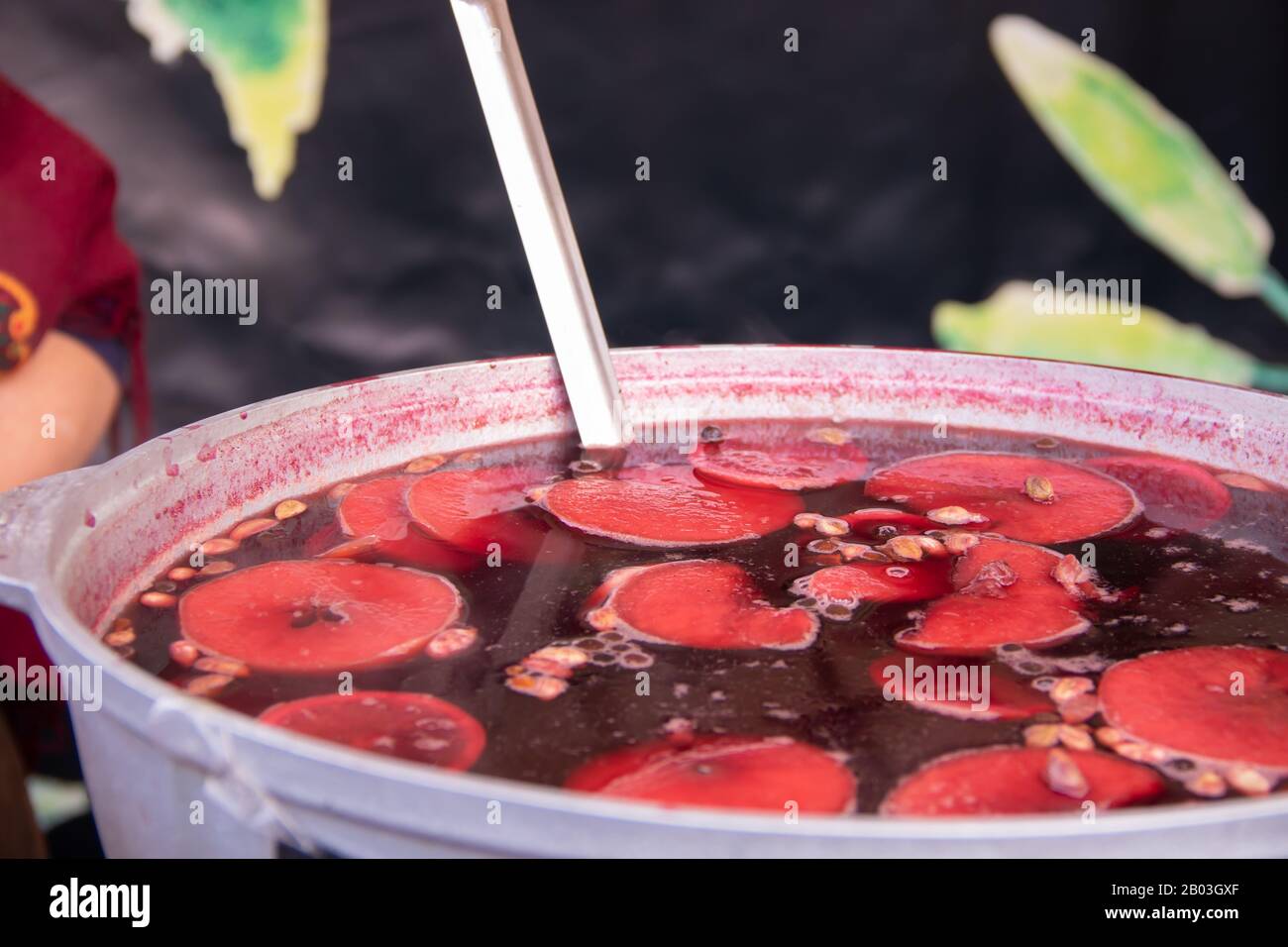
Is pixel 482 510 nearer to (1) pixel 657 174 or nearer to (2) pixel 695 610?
(2) pixel 695 610

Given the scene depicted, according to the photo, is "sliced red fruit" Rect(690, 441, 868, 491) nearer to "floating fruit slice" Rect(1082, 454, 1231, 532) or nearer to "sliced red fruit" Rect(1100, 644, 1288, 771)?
"floating fruit slice" Rect(1082, 454, 1231, 532)

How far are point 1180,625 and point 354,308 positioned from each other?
279 cm

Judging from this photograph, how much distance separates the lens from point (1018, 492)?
1.83 meters

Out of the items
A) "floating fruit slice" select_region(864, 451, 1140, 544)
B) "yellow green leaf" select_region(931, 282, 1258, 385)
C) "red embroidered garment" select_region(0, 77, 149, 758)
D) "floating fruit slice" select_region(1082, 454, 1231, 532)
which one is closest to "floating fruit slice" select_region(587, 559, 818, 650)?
"floating fruit slice" select_region(864, 451, 1140, 544)

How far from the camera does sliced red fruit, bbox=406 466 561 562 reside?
163 cm

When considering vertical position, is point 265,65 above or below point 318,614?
above

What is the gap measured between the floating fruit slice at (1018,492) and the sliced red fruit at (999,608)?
0.40ft

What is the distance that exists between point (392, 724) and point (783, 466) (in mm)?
926

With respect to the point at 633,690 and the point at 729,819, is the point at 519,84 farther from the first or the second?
the point at 729,819

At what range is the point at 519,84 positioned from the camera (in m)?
1.81

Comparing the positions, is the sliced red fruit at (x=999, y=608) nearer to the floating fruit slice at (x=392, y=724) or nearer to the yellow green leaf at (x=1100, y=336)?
the floating fruit slice at (x=392, y=724)

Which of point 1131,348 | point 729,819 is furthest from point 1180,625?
point 1131,348

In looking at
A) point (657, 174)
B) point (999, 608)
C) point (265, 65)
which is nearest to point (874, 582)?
point (999, 608)

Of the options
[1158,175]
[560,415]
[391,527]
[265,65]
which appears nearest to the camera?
[391,527]
